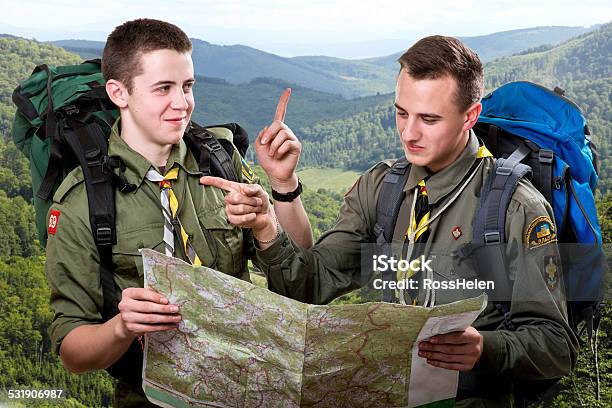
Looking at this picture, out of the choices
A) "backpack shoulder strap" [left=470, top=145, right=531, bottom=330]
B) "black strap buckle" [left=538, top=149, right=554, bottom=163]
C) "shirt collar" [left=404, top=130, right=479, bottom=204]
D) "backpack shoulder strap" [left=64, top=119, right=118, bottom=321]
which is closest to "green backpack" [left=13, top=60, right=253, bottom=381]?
"backpack shoulder strap" [left=64, top=119, right=118, bottom=321]

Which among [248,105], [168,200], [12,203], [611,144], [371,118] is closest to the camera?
[168,200]

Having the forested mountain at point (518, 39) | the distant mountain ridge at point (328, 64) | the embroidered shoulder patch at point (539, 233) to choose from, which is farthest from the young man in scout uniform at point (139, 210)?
the forested mountain at point (518, 39)

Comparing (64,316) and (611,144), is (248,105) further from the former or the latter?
(64,316)

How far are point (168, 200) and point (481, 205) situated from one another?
123 cm

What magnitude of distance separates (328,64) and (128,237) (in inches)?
2907

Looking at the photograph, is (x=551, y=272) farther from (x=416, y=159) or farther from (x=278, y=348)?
(x=278, y=348)

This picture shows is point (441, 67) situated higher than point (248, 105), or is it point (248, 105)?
point (441, 67)

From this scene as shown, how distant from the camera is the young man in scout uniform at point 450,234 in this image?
9.37 feet

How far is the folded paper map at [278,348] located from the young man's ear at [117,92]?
109 centimetres

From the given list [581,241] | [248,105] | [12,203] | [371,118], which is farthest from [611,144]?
[581,241]

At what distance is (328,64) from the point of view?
75.8 m

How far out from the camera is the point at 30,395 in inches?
422

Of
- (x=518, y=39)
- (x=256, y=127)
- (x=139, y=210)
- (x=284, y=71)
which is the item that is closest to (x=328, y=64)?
(x=284, y=71)

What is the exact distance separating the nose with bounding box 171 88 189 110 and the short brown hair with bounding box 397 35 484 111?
862 mm
